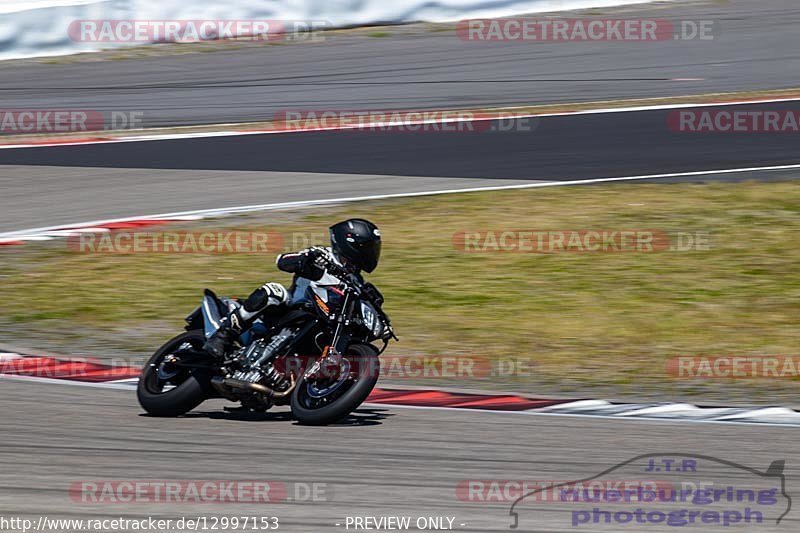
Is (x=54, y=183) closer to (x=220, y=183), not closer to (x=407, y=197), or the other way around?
(x=220, y=183)

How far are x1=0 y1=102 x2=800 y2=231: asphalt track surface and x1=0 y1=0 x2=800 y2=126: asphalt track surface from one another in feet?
4.96

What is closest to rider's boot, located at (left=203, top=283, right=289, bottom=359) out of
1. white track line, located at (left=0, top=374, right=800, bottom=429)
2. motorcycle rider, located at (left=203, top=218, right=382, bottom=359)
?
motorcycle rider, located at (left=203, top=218, right=382, bottom=359)

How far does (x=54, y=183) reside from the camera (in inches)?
565

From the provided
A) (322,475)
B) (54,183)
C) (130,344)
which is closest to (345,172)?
(54,183)

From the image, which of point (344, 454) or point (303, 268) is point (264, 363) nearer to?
point (303, 268)

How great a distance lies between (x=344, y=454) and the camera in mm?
6367

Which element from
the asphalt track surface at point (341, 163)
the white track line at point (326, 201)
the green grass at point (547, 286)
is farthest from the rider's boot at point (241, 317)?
the asphalt track surface at point (341, 163)

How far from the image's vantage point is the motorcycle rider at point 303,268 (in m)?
6.94

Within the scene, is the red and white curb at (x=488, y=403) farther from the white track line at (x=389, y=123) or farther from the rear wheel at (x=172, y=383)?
the white track line at (x=389, y=123)

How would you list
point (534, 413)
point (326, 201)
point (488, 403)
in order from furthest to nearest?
1. point (326, 201)
2. point (488, 403)
3. point (534, 413)

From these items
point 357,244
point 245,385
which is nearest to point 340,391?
point 245,385

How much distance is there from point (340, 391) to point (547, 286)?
410 cm

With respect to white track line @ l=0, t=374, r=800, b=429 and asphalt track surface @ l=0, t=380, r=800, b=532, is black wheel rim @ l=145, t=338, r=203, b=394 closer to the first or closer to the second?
asphalt track surface @ l=0, t=380, r=800, b=532

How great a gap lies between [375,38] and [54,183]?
8.67m
